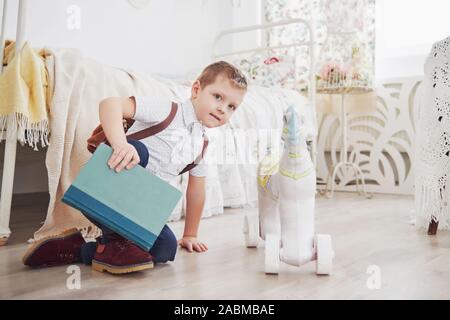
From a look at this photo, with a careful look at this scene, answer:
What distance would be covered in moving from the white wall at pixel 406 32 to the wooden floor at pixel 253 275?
1.59 m

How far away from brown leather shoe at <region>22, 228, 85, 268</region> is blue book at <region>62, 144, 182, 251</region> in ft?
0.59

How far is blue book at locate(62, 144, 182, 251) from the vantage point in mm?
870

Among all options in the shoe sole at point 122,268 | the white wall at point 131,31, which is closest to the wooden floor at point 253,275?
the shoe sole at point 122,268

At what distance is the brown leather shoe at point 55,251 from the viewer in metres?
1.00

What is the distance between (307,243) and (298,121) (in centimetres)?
24

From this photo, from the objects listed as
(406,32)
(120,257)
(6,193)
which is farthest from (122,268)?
(406,32)

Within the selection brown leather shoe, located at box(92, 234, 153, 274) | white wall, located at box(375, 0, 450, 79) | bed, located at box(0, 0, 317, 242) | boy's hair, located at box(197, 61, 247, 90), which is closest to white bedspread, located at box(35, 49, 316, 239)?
bed, located at box(0, 0, 317, 242)

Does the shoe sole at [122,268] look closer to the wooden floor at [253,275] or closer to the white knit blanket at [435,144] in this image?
the wooden floor at [253,275]

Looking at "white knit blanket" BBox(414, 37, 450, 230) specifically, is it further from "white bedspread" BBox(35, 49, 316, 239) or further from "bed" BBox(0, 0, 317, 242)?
"white bedspread" BBox(35, 49, 316, 239)

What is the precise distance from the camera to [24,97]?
125 centimetres

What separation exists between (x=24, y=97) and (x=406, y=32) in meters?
2.32

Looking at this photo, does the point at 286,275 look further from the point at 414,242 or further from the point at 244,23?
the point at 244,23

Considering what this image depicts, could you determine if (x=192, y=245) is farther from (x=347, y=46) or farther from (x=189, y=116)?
(x=347, y=46)

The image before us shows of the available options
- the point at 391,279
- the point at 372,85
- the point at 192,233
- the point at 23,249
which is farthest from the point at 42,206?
the point at 372,85
